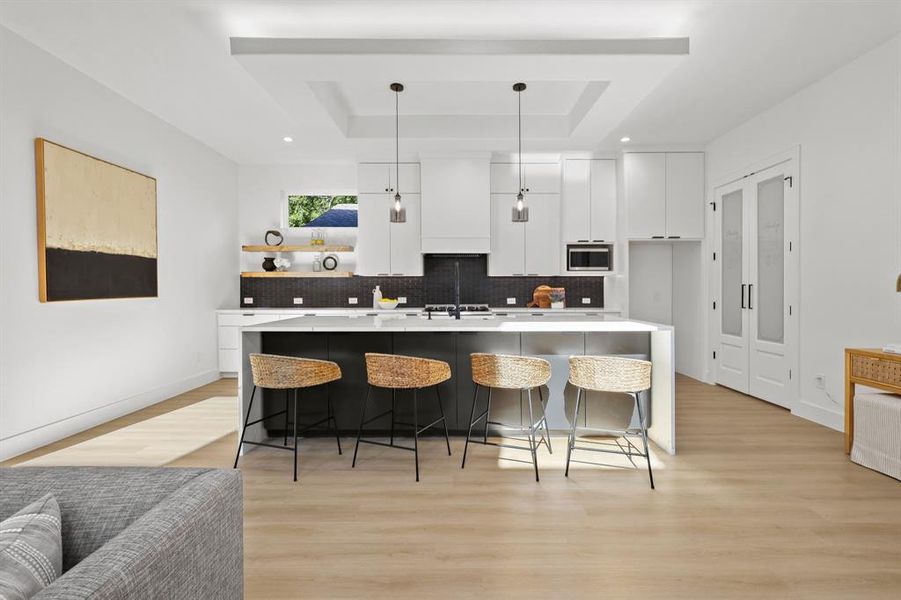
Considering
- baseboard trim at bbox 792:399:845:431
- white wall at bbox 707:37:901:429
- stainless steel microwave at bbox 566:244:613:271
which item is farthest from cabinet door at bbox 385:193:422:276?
baseboard trim at bbox 792:399:845:431

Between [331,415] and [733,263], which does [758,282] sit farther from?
[331,415]

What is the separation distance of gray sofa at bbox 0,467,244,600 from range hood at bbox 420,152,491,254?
16.3 ft

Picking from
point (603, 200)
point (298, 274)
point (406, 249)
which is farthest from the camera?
point (298, 274)

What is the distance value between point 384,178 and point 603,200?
2878 mm

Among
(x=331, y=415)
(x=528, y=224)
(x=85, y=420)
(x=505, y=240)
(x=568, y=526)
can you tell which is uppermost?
(x=528, y=224)

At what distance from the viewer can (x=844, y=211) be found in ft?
12.3

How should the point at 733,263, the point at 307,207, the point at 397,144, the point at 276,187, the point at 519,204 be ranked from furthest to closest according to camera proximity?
the point at 307,207 → the point at 276,187 → the point at 397,144 → the point at 733,263 → the point at 519,204

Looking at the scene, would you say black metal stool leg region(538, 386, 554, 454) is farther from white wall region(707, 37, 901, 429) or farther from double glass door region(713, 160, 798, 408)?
double glass door region(713, 160, 798, 408)

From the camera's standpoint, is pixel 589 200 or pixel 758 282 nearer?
pixel 758 282

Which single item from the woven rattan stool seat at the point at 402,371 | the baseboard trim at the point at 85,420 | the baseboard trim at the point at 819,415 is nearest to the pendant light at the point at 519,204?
the woven rattan stool seat at the point at 402,371

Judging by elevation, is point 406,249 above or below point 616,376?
above

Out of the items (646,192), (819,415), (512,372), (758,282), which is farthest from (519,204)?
(819,415)

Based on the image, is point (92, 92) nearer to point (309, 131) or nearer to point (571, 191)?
point (309, 131)

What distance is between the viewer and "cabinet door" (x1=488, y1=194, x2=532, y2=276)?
6074 millimetres
